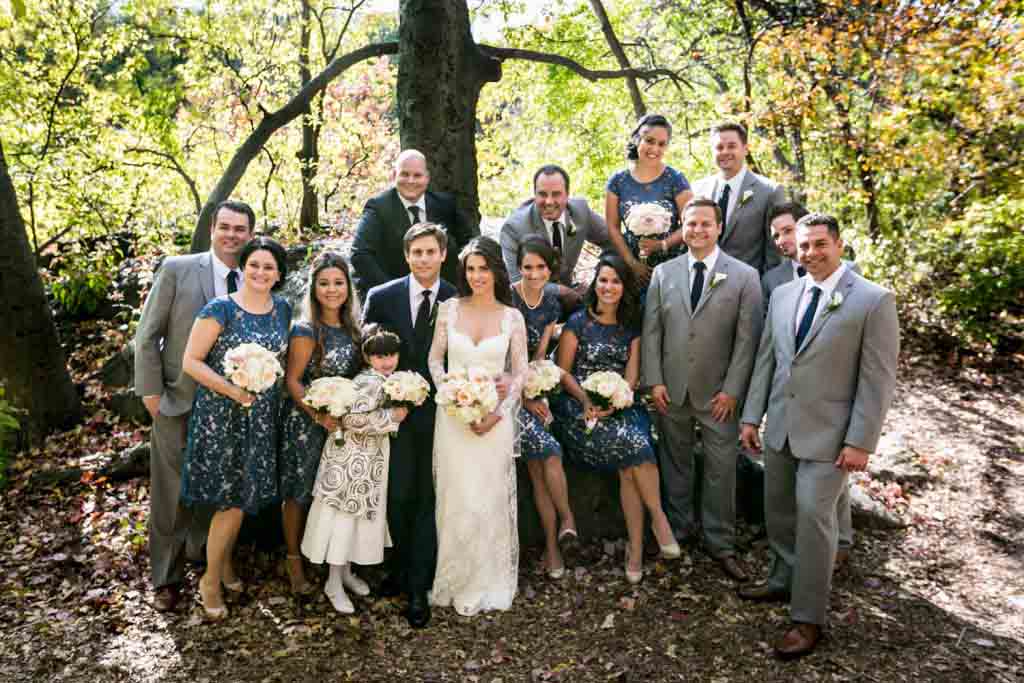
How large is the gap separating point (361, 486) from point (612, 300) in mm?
2167

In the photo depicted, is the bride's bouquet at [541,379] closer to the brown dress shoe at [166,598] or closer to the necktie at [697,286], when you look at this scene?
the necktie at [697,286]

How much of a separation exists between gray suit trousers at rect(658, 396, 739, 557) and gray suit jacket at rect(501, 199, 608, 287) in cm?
154

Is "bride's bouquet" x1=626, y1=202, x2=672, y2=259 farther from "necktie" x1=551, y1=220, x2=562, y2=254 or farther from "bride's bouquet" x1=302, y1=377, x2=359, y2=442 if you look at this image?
"bride's bouquet" x1=302, y1=377, x2=359, y2=442

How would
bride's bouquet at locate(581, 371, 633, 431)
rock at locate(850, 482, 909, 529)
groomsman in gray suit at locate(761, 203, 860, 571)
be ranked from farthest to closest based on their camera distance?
rock at locate(850, 482, 909, 529) → groomsman in gray suit at locate(761, 203, 860, 571) → bride's bouquet at locate(581, 371, 633, 431)

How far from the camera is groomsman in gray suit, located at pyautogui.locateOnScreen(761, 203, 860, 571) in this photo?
5.38m

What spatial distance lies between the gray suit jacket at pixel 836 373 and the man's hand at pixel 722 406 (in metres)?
0.42

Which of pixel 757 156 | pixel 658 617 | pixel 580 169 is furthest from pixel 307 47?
pixel 658 617

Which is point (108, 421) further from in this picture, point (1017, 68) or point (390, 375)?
point (1017, 68)

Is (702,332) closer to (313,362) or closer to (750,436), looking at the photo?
(750,436)

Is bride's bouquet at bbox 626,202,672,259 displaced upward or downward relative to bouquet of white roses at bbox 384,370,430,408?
upward

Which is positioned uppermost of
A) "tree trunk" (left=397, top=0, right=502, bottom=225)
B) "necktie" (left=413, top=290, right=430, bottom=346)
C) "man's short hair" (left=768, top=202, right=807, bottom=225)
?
"tree trunk" (left=397, top=0, right=502, bottom=225)

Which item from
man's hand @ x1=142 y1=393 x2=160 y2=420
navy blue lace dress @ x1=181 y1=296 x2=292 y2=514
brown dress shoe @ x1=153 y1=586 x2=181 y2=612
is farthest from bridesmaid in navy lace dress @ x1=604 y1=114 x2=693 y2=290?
brown dress shoe @ x1=153 y1=586 x2=181 y2=612

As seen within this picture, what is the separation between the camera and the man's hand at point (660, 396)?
5.21 meters

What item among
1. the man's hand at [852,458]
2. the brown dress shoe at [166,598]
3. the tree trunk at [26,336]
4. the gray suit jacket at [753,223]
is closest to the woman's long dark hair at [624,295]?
the gray suit jacket at [753,223]
